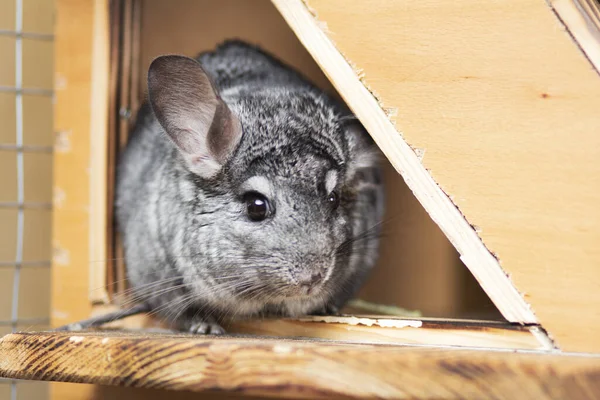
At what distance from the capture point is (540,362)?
1.24m

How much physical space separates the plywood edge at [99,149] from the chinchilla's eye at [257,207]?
2.49 ft

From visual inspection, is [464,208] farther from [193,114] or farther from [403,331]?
[193,114]

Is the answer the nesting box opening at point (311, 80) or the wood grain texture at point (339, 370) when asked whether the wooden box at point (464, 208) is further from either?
the nesting box opening at point (311, 80)

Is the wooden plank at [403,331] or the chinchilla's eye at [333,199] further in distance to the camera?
the chinchilla's eye at [333,199]

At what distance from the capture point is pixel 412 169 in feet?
5.14

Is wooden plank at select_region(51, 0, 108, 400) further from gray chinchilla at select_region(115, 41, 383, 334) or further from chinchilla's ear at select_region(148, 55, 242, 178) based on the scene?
chinchilla's ear at select_region(148, 55, 242, 178)

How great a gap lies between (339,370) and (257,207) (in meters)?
0.58

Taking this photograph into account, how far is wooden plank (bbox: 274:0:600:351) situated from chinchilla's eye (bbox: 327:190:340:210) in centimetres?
28

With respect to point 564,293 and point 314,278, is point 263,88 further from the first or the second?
point 564,293

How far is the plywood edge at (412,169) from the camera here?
1503mm

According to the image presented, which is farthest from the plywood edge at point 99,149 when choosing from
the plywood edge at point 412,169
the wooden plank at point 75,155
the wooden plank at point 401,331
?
→ the plywood edge at point 412,169

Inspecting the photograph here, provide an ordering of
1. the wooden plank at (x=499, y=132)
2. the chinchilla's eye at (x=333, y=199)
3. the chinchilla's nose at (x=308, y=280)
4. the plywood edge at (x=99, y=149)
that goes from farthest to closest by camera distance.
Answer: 1. the plywood edge at (x=99, y=149)
2. the chinchilla's eye at (x=333, y=199)
3. the chinchilla's nose at (x=308, y=280)
4. the wooden plank at (x=499, y=132)

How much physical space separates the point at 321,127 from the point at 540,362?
0.89m

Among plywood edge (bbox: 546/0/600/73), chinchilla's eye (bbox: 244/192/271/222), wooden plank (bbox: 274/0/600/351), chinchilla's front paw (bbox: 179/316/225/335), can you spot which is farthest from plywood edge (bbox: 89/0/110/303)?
plywood edge (bbox: 546/0/600/73)
